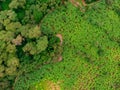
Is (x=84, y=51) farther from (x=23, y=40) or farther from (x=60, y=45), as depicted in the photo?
(x=23, y=40)

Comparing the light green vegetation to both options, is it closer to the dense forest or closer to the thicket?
the dense forest

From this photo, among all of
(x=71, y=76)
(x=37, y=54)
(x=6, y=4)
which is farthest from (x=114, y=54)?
(x=6, y=4)

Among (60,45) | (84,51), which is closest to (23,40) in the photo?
(60,45)

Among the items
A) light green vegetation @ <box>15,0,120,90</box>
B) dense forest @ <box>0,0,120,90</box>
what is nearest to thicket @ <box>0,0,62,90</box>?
dense forest @ <box>0,0,120,90</box>

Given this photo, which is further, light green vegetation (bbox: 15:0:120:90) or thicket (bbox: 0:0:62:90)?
light green vegetation (bbox: 15:0:120:90)

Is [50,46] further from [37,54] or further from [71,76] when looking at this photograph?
[71,76]

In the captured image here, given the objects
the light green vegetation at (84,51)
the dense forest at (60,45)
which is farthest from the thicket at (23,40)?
the light green vegetation at (84,51)

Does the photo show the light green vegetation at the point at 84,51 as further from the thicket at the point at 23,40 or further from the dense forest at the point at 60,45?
the thicket at the point at 23,40
